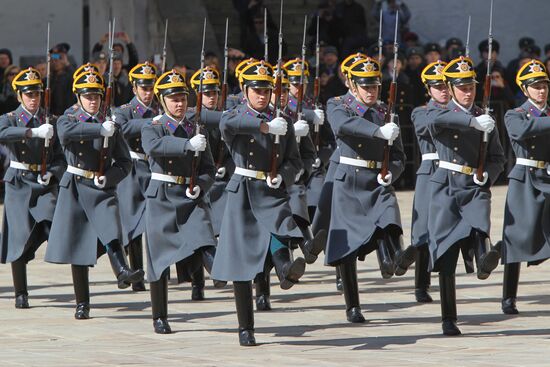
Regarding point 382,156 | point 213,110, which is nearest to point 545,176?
point 382,156

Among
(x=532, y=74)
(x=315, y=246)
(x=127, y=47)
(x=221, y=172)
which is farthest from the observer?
(x=127, y=47)

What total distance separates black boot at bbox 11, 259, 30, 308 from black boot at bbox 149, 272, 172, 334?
1.94 meters

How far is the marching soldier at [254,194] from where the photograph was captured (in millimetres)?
11562

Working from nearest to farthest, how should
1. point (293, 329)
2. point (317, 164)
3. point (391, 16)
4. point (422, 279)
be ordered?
point (293, 329), point (422, 279), point (317, 164), point (391, 16)

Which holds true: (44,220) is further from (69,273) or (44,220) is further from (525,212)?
(525,212)

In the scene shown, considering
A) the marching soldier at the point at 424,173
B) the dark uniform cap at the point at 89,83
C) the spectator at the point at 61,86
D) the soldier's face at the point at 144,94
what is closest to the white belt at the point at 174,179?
the dark uniform cap at the point at 89,83

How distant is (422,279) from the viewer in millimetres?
13750

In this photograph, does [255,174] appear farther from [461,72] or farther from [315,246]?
[461,72]

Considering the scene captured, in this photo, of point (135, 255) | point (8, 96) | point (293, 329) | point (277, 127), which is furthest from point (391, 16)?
point (277, 127)

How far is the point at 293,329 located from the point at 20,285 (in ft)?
8.62

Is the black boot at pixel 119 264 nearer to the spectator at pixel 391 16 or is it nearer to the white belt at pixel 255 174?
the white belt at pixel 255 174

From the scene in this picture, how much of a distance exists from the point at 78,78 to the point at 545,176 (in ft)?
11.7

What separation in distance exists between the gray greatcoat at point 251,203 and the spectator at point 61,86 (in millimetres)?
9935

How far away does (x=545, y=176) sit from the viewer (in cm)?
1280
